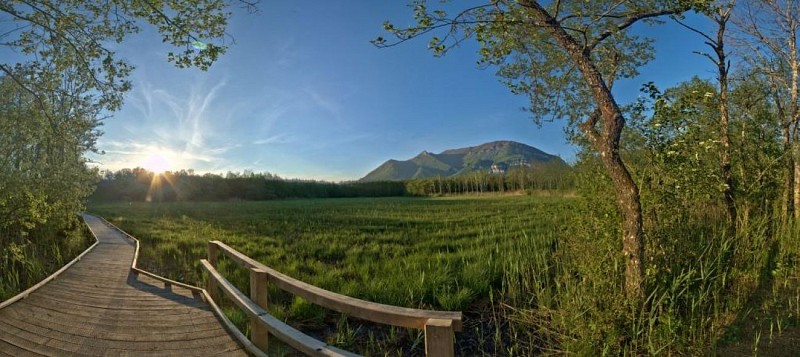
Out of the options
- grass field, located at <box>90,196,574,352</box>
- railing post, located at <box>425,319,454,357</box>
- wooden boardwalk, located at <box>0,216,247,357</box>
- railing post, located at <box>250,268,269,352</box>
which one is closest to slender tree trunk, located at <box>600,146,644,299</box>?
grass field, located at <box>90,196,574,352</box>

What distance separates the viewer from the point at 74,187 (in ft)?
50.0

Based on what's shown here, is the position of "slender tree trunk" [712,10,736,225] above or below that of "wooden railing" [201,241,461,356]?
above

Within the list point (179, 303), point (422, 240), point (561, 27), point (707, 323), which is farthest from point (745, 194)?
point (179, 303)

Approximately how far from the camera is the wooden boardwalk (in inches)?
208

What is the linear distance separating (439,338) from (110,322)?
6.25 m

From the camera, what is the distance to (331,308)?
357cm

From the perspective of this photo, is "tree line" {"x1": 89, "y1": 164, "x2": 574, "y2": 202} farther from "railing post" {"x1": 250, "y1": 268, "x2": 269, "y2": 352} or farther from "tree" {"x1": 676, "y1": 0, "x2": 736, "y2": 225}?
"railing post" {"x1": 250, "y1": 268, "x2": 269, "y2": 352}

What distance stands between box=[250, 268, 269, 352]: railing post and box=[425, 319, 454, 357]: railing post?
2937 mm

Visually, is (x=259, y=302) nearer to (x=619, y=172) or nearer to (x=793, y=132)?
(x=619, y=172)

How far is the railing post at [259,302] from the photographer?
16.3 ft

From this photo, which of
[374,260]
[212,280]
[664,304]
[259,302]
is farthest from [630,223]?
[374,260]

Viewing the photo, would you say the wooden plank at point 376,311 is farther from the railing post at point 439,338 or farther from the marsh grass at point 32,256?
the marsh grass at point 32,256

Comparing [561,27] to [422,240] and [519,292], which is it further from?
[422,240]

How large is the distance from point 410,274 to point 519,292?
2.57 m
